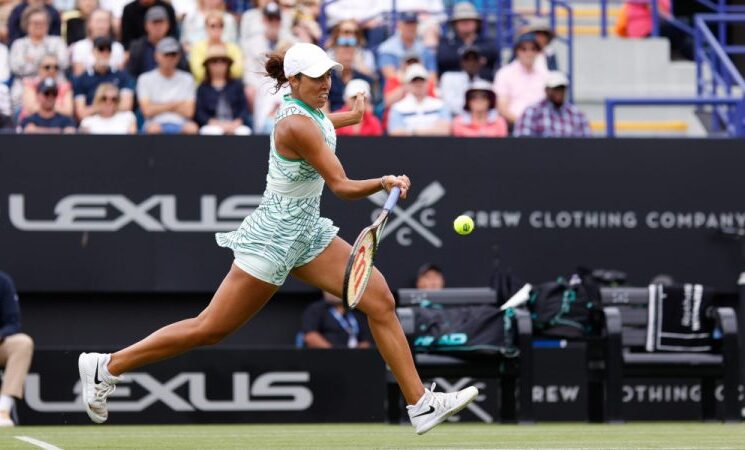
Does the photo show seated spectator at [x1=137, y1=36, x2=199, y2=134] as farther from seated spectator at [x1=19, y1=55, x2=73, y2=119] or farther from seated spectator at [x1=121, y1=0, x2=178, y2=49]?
seated spectator at [x1=121, y1=0, x2=178, y2=49]

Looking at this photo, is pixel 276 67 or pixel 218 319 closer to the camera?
pixel 218 319

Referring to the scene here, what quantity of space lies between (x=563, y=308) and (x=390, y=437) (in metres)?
3.24

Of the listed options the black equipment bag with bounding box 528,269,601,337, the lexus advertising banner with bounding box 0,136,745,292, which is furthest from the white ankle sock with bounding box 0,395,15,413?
the black equipment bag with bounding box 528,269,601,337

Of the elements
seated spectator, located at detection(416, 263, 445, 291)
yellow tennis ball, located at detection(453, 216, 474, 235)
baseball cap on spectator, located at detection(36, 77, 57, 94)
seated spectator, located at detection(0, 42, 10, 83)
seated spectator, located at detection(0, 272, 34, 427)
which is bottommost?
seated spectator, located at detection(0, 272, 34, 427)

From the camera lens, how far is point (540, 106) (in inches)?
552

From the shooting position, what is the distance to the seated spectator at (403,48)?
15.4 meters

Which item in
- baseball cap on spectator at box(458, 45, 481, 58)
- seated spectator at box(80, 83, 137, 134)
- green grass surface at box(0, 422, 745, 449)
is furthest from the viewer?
baseball cap on spectator at box(458, 45, 481, 58)

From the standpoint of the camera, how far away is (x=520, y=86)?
1482cm

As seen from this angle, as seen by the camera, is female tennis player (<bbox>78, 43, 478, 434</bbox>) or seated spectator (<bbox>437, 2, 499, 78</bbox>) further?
seated spectator (<bbox>437, 2, 499, 78</bbox>)

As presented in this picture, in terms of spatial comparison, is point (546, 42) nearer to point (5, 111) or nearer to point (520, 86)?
point (520, 86)

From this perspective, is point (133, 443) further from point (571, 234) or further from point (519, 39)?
point (519, 39)

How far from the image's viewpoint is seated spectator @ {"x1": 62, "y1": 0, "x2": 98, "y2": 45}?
1527cm

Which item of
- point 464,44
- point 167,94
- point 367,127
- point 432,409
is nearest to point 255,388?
point 367,127

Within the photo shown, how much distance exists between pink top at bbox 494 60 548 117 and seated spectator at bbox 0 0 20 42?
15.5ft
